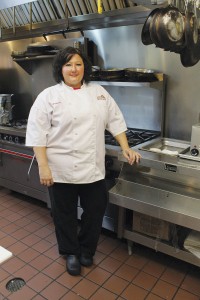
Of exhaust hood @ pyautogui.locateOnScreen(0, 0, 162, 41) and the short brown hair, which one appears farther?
exhaust hood @ pyautogui.locateOnScreen(0, 0, 162, 41)

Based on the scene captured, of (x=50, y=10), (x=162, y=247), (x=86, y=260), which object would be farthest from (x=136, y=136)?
(x=50, y=10)

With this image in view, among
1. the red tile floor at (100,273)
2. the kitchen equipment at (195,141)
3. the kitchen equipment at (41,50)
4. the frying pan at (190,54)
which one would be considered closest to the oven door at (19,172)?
the red tile floor at (100,273)

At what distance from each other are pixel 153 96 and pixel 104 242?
1135 mm

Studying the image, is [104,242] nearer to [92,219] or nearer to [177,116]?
[92,219]

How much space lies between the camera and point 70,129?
5.03ft

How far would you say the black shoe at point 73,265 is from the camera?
5.64 ft

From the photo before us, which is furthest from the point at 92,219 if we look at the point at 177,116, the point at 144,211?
the point at 177,116

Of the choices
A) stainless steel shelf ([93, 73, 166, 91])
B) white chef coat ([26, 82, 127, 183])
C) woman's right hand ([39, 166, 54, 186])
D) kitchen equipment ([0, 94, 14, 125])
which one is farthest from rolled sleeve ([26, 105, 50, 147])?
kitchen equipment ([0, 94, 14, 125])

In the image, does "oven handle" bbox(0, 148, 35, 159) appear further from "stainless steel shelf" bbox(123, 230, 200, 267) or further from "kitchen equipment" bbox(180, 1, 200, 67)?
"kitchen equipment" bbox(180, 1, 200, 67)

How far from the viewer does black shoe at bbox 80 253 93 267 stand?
1.79m

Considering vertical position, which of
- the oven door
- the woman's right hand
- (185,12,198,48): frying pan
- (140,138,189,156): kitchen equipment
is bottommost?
the oven door

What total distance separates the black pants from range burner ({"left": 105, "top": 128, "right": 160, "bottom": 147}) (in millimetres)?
356

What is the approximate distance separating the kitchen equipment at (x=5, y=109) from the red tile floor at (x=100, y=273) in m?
1.07

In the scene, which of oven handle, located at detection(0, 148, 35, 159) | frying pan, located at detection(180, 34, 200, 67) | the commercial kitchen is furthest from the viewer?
oven handle, located at detection(0, 148, 35, 159)
